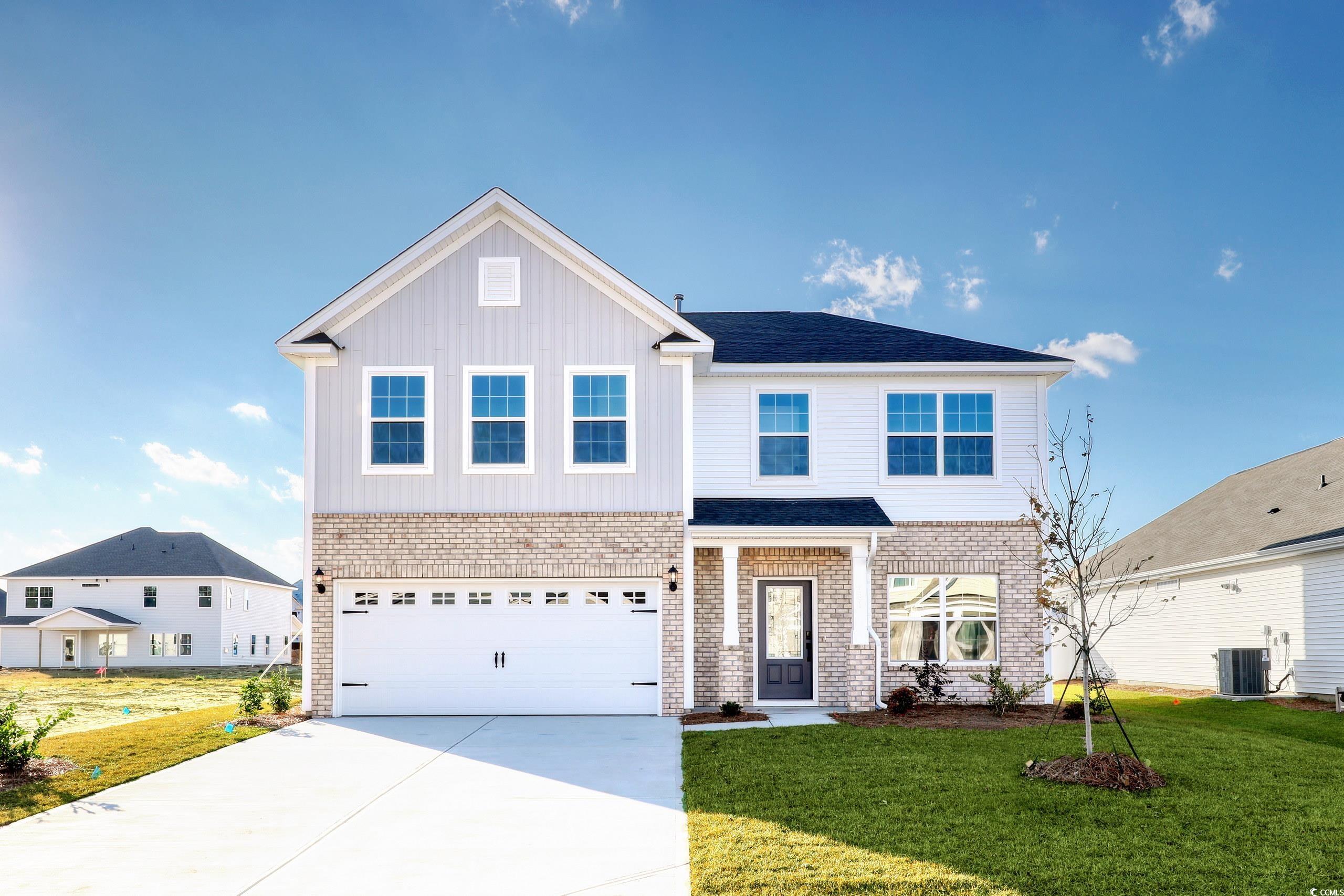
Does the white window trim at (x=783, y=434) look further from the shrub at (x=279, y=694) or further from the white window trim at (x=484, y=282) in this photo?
the shrub at (x=279, y=694)

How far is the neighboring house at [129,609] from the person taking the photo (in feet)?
145

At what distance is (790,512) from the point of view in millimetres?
15773

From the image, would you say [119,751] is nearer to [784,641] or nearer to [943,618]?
[784,641]

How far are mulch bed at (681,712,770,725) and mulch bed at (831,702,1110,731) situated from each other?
1163mm

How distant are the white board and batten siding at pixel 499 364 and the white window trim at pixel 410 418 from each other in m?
0.07

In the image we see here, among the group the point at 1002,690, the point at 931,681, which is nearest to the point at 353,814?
the point at 1002,690

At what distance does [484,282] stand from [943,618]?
9.87 meters

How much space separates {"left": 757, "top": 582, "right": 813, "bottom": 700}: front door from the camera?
53.0 ft

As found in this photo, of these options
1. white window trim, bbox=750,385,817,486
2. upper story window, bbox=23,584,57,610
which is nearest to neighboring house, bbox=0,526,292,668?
upper story window, bbox=23,584,57,610

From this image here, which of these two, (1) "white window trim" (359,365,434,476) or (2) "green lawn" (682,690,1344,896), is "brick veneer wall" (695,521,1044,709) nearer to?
(2) "green lawn" (682,690,1344,896)

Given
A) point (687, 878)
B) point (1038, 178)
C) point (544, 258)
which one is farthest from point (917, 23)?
point (687, 878)

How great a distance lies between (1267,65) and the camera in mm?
20672

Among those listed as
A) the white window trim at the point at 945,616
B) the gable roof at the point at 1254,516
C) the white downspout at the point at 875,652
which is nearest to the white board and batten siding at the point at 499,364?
the white downspout at the point at 875,652

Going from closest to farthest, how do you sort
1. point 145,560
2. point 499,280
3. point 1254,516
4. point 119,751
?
point 119,751, point 499,280, point 1254,516, point 145,560
